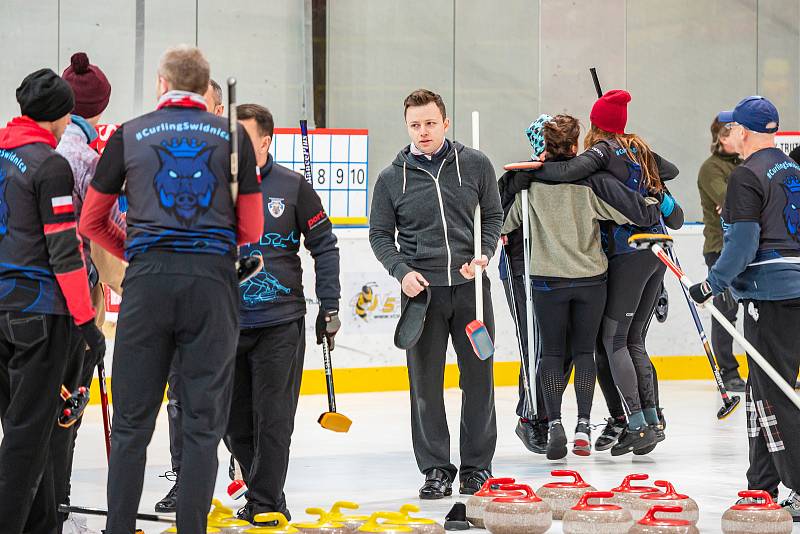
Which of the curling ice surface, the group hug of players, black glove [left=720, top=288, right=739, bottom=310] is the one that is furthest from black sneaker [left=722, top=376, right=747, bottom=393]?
the group hug of players

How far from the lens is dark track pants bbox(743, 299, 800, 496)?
4176mm

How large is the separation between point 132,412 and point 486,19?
7638 millimetres

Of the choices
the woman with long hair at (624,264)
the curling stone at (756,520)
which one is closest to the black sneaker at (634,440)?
the woman with long hair at (624,264)

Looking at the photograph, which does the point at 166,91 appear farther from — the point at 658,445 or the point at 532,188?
the point at 658,445

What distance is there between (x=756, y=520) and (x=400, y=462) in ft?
6.80

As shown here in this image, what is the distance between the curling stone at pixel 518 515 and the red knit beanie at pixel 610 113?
2178 mm

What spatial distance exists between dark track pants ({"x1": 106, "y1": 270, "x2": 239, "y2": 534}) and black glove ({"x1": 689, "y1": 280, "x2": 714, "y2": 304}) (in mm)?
1667

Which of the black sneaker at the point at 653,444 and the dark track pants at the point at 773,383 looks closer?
the dark track pants at the point at 773,383

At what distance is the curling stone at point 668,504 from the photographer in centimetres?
392

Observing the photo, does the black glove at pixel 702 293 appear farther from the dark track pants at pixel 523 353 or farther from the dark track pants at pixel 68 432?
the dark track pants at pixel 68 432

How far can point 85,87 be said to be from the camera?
13.1ft

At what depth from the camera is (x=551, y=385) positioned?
5520mm

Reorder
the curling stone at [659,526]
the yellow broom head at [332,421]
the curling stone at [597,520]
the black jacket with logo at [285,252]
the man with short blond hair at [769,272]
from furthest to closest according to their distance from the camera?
the yellow broom head at [332,421] < the man with short blond hair at [769,272] < the black jacket with logo at [285,252] < the curling stone at [597,520] < the curling stone at [659,526]

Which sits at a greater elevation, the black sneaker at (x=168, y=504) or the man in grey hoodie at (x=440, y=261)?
the man in grey hoodie at (x=440, y=261)
